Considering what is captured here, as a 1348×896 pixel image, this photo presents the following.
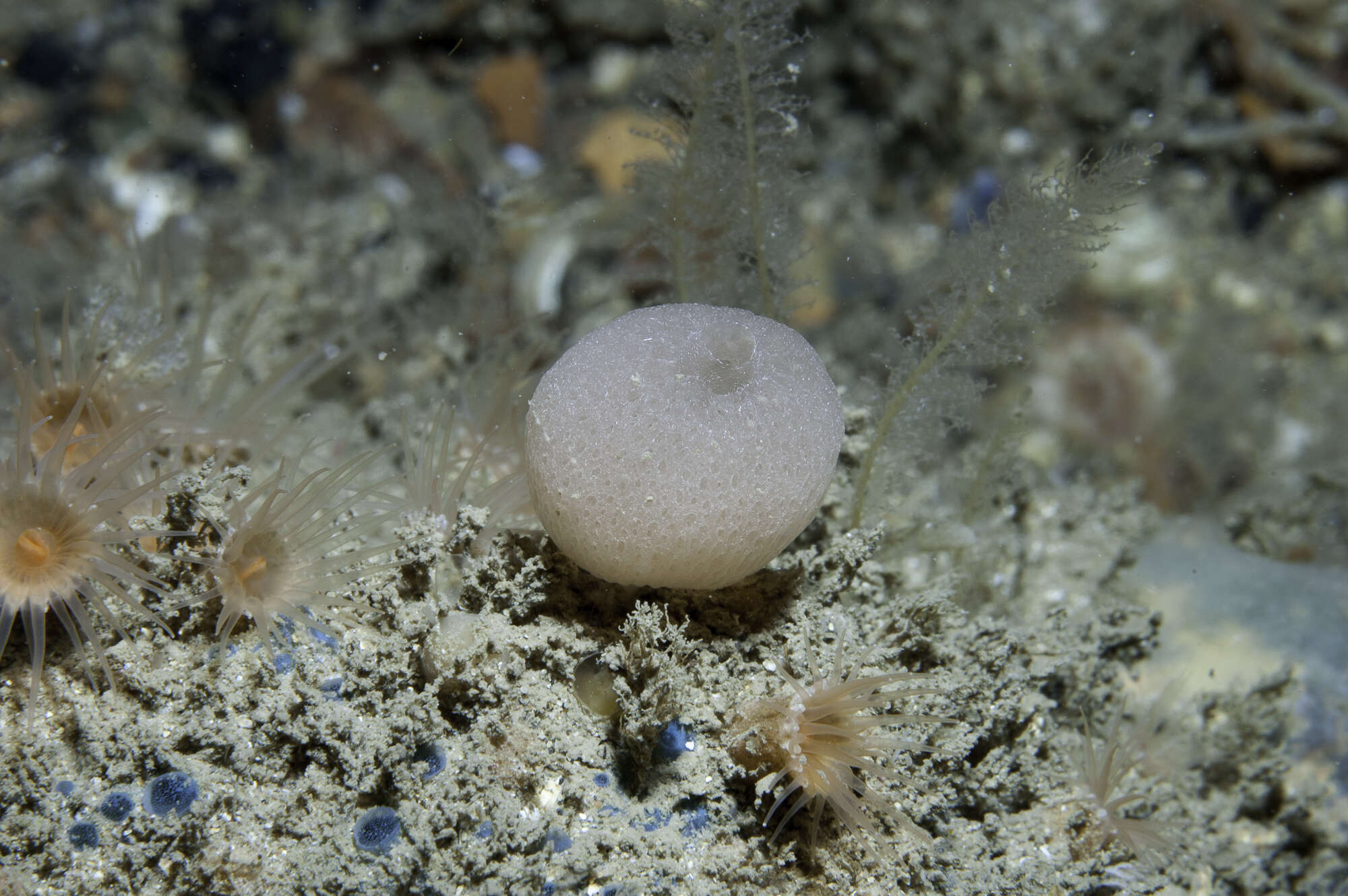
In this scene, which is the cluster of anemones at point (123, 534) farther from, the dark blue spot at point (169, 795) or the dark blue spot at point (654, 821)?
the dark blue spot at point (654, 821)

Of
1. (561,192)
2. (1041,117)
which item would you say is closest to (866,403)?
(561,192)

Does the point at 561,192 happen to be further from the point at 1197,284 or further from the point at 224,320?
the point at 1197,284

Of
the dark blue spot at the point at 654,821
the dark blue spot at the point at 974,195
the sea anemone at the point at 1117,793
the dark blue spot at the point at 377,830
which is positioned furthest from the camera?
the dark blue spot at the point at 974,195

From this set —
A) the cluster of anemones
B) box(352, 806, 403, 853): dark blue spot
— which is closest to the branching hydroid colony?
the cluster of anemones

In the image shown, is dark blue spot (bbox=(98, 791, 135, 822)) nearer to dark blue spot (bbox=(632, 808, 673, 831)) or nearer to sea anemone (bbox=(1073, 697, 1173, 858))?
dark blue spot (bbox=(632, 808, 673, 831))

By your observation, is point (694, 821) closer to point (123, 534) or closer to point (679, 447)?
point (679, 447)

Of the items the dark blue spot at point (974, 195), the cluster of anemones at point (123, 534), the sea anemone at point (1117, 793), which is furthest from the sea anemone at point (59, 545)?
the dark blue spot at point (974, 195)
